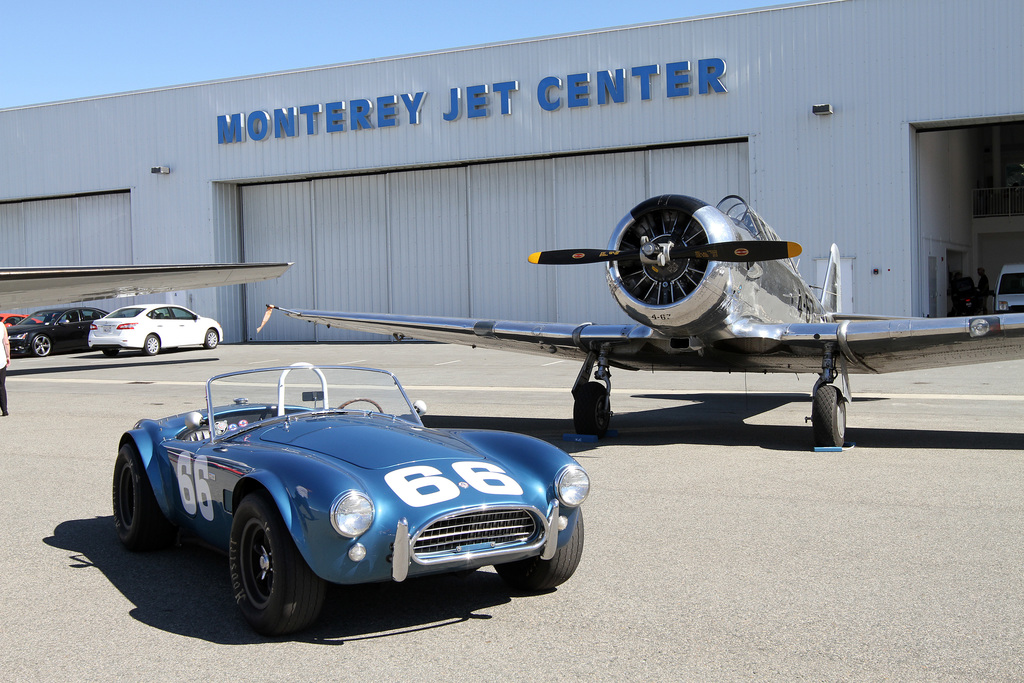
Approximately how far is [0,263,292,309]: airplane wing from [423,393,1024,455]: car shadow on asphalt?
1079 cm

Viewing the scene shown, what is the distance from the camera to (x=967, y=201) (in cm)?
3672

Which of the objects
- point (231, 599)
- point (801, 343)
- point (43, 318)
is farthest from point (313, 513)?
point (43, 318)

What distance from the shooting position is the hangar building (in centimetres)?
2667

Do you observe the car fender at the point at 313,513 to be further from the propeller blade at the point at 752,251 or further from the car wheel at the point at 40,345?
the car wheel at the point at 40,345

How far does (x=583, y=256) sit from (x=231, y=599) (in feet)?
22.1

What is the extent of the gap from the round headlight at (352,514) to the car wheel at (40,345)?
2817 cm

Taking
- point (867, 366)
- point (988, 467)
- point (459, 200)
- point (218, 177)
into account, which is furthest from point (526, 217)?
point (988, 467)

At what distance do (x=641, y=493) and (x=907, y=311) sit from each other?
21213 millimetres

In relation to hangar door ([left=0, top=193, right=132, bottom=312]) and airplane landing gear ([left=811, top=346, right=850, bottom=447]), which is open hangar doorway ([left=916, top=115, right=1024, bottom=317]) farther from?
hangar door ([left=0, top=193, right=132, bottom=312])

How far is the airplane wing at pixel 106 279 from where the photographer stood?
19.8 metres

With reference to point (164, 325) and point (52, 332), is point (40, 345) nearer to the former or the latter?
point (52, 332)

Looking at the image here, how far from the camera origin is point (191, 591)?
532 cm

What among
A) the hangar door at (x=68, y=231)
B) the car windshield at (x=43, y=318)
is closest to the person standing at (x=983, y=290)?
the car windshield at (x=43, y=318)

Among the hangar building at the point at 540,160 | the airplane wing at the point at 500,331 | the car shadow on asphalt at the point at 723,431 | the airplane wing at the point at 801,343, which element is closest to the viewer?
the airplane wing at the point at 801,343
